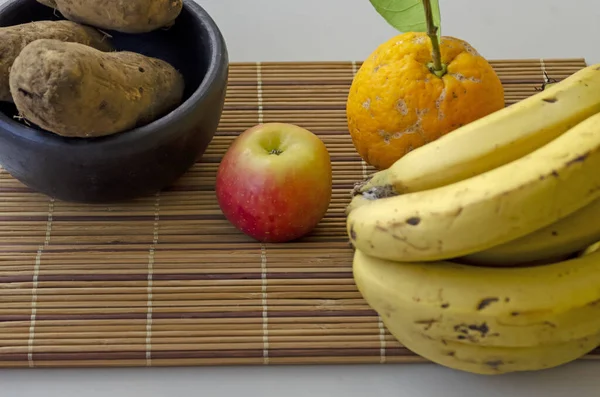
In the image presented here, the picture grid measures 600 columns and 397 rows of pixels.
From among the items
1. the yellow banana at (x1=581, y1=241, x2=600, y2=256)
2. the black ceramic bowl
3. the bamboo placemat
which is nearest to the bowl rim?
the black ceramic bowl

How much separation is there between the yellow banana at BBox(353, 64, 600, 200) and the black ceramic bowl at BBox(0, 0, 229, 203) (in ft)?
0.63

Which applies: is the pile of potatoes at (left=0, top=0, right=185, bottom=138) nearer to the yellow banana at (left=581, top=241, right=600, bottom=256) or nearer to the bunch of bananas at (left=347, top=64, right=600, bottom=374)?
the bunch of bananas at (left=347, top=64, right=600, bottom=374)

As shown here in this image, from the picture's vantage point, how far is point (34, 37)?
2.47 ft

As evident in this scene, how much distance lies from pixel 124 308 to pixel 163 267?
0.17 ft

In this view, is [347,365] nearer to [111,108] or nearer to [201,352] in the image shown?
[201,352]

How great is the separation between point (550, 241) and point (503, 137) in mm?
90

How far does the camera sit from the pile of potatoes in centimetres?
67

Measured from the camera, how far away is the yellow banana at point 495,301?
25.6 inches

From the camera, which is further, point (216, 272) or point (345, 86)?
point (345, 86)

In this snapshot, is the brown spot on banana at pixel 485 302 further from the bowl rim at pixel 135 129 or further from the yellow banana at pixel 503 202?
the bowl rim at pixel 135 129

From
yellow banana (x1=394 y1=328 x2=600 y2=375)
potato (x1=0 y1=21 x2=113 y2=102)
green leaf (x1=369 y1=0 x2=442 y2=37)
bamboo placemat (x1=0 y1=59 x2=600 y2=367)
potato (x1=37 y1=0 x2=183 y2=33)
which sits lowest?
bamboo placemat (x1=0 y1=59 x2=600 y2=367)

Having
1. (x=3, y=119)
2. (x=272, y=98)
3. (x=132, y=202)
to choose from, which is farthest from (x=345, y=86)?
(x=3, y=119)

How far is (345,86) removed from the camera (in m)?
0.97

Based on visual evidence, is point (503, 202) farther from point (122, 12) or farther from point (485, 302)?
point (122, 12)
